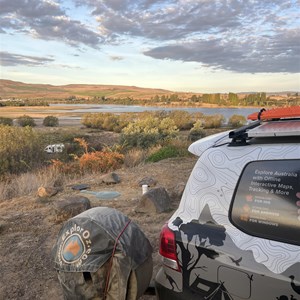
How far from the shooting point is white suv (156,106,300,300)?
188cm

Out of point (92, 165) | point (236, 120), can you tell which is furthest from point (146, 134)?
point (236, 120)

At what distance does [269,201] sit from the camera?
1.98 meters

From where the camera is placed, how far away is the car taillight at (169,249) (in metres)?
2.26

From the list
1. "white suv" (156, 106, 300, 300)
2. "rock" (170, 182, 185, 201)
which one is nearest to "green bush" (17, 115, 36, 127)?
"rock" (170, 182, 185, 201)

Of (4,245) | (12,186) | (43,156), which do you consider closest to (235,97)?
(43,156)

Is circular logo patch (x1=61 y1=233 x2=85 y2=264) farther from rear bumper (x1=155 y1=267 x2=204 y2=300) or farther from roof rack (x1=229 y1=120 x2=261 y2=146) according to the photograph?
roof rack (x1=229 y1=120 x2=261 y2=146)

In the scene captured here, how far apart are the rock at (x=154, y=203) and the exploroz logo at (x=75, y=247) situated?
3.74 meters

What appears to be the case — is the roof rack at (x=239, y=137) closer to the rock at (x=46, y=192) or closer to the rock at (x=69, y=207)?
the rock at (x=69, y=207)

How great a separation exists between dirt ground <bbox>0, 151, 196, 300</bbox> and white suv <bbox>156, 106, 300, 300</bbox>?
5.41 ft

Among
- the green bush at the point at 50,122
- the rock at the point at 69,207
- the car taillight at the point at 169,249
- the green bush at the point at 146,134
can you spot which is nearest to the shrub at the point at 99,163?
the green bush at the point at 146,134

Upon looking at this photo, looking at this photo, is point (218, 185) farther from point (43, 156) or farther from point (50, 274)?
point (43, 156)

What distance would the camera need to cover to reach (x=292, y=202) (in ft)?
6.33

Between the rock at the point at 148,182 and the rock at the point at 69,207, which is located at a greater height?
the rock at the point at 69,207

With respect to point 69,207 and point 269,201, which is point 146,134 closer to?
point 69,207
